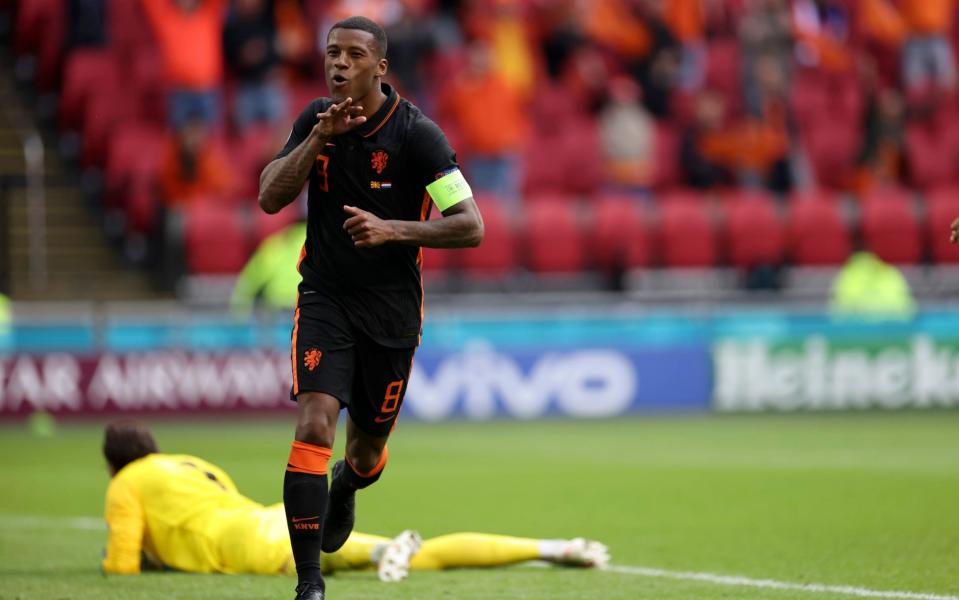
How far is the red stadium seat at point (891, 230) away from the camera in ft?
64.1

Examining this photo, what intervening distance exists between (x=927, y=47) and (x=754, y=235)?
486cm

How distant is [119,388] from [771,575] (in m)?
10.3

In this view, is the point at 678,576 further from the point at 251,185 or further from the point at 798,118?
the point at 798,118

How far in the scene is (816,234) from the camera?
19.2 metres

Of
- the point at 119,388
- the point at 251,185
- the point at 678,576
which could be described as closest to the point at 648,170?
the point at 251,185

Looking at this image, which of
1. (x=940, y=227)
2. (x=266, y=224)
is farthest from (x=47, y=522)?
(x=940, y=227)

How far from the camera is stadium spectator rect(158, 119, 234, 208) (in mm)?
17562

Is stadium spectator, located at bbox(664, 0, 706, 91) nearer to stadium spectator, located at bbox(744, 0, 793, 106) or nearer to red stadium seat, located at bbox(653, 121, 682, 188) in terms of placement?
stadium spectator, located at bbox(744, 0, 793, 106)

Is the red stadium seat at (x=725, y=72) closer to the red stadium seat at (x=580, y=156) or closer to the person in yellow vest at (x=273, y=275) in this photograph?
the red stadium seat at (x=580, y=156)

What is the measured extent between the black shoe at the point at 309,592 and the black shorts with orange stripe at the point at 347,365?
0.70 m

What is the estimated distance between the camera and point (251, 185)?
18.3m

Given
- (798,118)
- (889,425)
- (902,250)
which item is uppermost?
(798,118)

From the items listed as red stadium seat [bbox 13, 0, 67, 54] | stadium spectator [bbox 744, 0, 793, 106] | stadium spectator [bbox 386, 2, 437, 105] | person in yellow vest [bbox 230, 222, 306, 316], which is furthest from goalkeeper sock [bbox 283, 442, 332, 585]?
stadium spectator [bbox 744, 0, 793, 106]

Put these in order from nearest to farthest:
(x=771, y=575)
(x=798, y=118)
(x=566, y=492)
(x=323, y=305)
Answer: (x=323, y=305)
(x=771, y=575)
(x=566, y=492)
(x=798, y=118)
